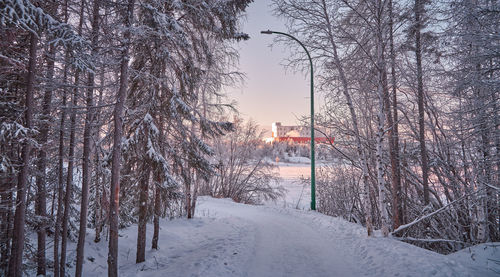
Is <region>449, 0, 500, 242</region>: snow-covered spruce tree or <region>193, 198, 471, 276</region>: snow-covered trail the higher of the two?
<region>449, 0, 500, 242</region>: snow-covered spruce tree

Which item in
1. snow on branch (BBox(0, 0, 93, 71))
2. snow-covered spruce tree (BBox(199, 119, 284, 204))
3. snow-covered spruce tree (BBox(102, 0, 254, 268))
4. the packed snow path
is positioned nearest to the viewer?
snow on branch (BBox(0, 0, 93, 71))

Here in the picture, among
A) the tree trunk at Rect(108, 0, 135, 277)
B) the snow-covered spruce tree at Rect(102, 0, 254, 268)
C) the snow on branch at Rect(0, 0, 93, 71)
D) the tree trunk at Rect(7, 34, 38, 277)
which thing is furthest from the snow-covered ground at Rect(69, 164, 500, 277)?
the snow on branch at Rect(0, 0, 93, 71)

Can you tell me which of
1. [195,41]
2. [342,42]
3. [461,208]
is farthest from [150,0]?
[461,208]

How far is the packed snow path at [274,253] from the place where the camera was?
4.85m

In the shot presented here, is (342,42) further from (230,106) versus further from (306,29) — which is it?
(230,106)

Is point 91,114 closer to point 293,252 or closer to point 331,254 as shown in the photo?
point 293,252

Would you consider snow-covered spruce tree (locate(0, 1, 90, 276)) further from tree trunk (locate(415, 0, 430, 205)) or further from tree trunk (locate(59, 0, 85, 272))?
tree trunk (locate(415, 0, 430, 205))

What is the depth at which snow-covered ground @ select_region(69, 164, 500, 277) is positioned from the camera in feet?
15.1

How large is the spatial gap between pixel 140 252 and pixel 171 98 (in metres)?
4.12

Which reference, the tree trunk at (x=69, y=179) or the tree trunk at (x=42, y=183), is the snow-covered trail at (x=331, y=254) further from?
the tree trunk at (x=42, y=183)

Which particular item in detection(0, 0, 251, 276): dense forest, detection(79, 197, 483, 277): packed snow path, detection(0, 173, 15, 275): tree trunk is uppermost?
detection(0, 0, 251, 276): dense forest

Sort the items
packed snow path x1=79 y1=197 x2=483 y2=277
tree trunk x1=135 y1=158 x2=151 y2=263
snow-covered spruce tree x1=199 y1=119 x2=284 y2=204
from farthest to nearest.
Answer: snow-covered spruce tree x1=199 y1=119 x2=284 y2=204
tree trunk x1=135 y1=158 x2=151 y2=263
packed snow path x1=79 y1=197 x2=483 y2=277

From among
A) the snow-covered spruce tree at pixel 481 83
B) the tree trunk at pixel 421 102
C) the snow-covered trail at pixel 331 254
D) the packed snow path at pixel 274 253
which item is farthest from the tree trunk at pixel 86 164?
the tree trunk at pixel 421 102

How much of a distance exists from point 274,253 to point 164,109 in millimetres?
4766
